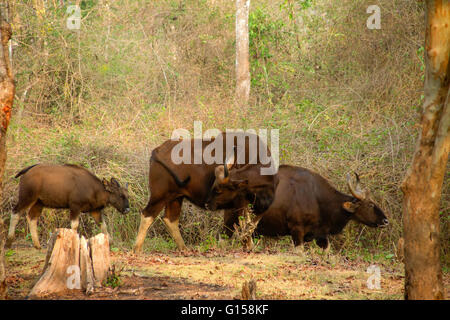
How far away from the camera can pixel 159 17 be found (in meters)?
20.2

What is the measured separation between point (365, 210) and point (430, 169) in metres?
4.84

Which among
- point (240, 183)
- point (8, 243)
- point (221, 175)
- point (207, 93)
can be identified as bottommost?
point (8, 243)

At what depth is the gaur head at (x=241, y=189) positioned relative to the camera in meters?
9.38

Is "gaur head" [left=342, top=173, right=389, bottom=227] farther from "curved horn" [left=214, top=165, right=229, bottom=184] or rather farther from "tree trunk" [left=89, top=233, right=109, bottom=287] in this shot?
"tree trunk" [left=89, top=233, right=109, bottom=287]

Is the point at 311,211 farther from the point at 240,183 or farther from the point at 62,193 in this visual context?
the point at 62,193

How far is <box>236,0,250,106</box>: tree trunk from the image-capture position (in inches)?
626

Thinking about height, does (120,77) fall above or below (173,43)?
below

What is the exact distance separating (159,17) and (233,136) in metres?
11.6

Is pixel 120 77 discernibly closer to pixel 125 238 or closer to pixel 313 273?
pixel 125 238

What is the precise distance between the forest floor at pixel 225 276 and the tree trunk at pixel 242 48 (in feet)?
23.6

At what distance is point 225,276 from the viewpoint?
24.6 ft

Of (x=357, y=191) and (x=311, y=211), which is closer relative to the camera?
(x=357, y=191)

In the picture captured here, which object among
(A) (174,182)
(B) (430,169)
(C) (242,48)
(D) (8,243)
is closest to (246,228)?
(A) (174,182)
